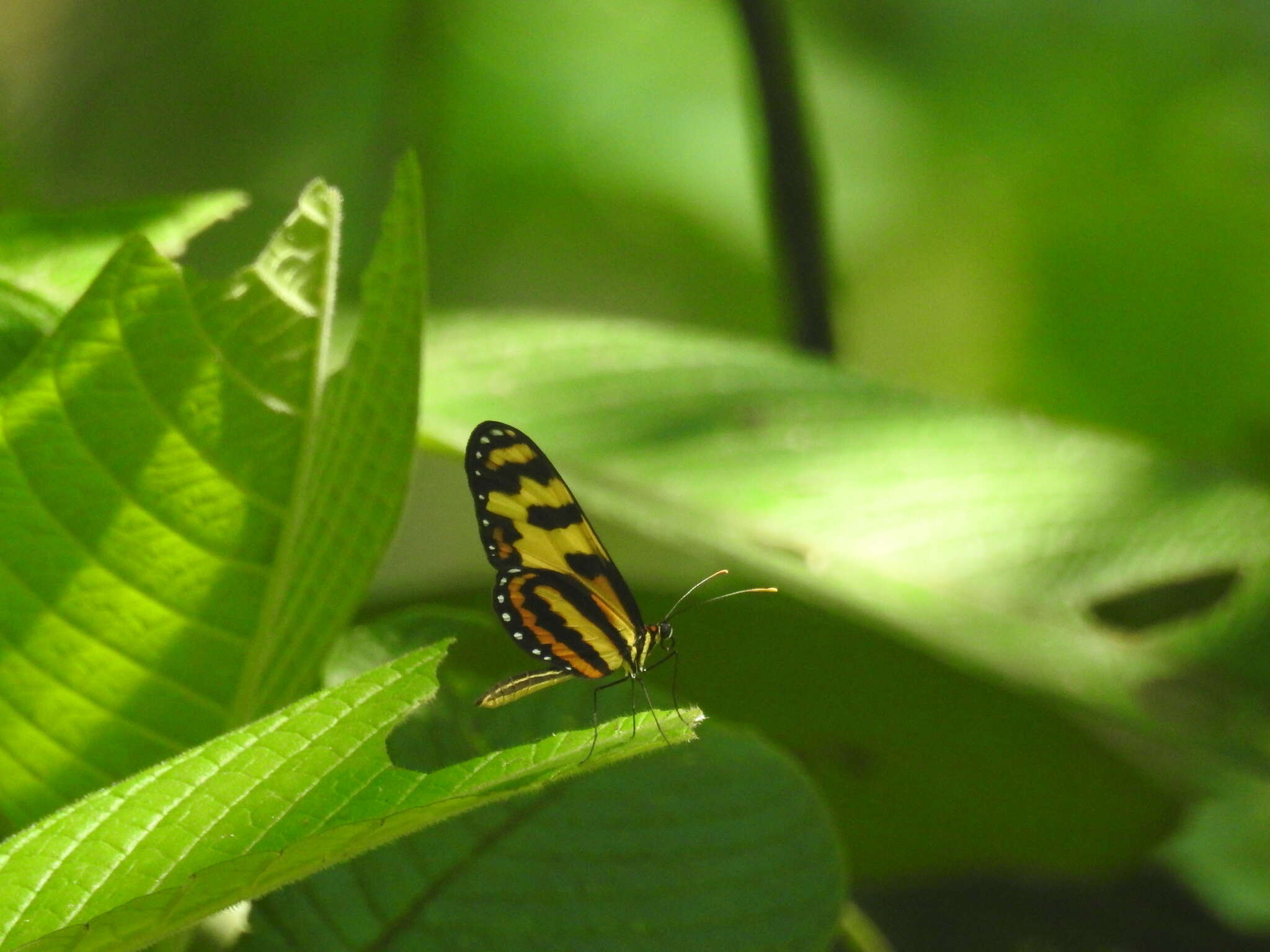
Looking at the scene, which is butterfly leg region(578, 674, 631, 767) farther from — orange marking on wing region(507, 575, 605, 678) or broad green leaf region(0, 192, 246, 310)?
broad green leaf region(0, 192, 246, 310)

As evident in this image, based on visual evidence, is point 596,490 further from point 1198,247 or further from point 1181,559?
point 1198,247

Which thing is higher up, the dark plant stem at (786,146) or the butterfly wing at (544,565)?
the dark plant stem at (786,146)

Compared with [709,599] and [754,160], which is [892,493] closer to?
[709,599]

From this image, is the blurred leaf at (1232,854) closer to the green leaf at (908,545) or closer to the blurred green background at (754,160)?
the green leaf at (908,545)

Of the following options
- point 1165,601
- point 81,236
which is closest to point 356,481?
point 81,236

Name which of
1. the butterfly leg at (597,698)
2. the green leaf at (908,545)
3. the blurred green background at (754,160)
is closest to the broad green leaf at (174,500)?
the butterfly leg at (597,698)

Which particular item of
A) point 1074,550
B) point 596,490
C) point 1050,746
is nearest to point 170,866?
point 596,490
